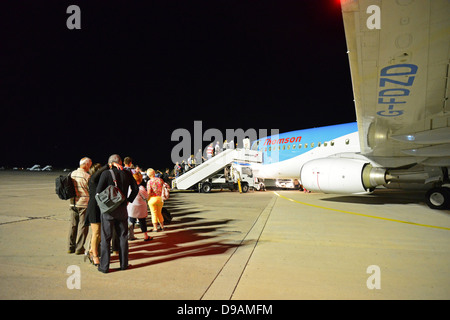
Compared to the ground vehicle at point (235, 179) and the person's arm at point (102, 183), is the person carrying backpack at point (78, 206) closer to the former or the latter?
the person's arm at point (102, 183)

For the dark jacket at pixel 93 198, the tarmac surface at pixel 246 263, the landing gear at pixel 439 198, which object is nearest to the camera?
the tarmac surface at pixel 246 263

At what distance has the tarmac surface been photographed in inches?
123

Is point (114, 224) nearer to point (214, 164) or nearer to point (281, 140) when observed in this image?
point (214, 164)

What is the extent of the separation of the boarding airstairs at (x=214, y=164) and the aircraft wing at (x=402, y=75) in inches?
355

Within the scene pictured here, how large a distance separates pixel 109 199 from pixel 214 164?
45.1 feet

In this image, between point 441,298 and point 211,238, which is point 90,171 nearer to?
point 211,238

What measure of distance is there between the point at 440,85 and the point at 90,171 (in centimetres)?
783

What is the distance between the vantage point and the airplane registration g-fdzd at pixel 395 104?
4730 millimetres

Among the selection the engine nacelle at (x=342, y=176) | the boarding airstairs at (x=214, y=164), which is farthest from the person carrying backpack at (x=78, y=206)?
Result: the boarding airstairs at (x=214, y=164)

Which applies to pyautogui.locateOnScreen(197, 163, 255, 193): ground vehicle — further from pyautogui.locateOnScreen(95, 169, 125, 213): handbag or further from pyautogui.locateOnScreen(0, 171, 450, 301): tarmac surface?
pyautogui.locateOnScreen(95, 169, 125, 213): handbag

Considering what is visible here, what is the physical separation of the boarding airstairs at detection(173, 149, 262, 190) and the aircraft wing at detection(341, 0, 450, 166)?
902cm

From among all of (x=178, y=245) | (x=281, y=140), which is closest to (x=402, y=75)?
(x=178, y=245)

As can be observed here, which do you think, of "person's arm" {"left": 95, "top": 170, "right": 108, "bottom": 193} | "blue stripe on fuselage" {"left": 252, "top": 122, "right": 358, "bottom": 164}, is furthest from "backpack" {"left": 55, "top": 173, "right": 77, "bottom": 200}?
"blue stripe on fuselage" {"left": 252, "top": 122, "right": 358, "bottom": 164}
